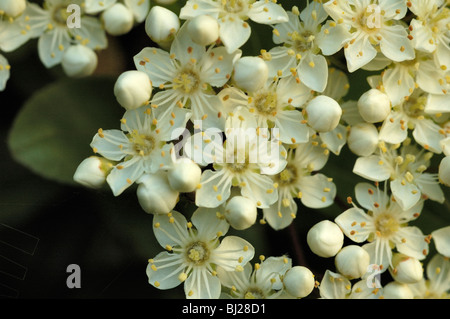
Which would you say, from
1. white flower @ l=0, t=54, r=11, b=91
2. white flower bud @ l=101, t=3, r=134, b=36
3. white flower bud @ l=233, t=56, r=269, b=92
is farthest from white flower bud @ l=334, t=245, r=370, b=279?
white flower @ l=0, t=54, r=11, b=91

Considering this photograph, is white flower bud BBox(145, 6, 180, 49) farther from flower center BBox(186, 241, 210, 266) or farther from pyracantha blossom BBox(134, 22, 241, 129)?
flower center BBox(186, 241, 210, 266)

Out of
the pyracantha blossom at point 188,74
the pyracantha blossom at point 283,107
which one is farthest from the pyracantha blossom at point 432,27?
the pyracantha blossom at point 188,74

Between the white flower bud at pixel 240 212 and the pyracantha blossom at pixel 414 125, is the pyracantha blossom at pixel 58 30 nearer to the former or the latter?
the white flower bud at pixel 240 212

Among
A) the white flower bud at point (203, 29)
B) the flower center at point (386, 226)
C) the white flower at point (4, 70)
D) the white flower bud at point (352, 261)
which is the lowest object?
the white flower bud at point (352, 261)

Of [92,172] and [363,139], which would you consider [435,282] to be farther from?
[92,172]

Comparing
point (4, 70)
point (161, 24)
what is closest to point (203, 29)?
point (161, 24)

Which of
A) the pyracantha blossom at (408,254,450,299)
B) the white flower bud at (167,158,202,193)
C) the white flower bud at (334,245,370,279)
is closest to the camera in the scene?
the white flower bud at (167,158,202,193)
